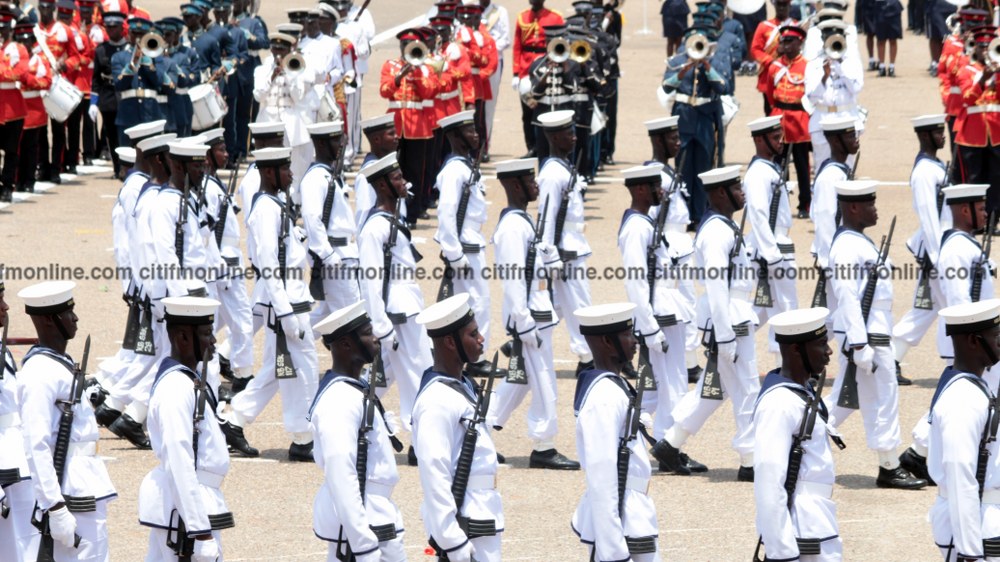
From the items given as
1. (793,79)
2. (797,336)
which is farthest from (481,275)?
(793,79)

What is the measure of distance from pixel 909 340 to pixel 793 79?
18.2 feet

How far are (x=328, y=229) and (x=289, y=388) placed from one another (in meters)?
1.67

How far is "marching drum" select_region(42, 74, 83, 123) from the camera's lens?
59.3ft

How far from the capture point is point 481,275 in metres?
12.1

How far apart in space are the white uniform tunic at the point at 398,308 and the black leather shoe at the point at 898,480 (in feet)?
9.42

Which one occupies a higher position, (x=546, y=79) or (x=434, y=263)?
(x=546, y=79)

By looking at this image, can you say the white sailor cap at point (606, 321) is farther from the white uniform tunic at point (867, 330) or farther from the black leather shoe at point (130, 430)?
the black leather shoe at point (130, 430)

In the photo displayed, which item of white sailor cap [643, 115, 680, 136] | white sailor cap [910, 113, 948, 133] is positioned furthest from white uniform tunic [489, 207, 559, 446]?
white sailor cap [910, 113, 948, 133]

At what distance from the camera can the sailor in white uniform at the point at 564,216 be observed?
1195 centimetres

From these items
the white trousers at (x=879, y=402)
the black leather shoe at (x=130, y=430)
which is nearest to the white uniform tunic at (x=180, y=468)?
the black leather shoe at (x=130, y=430)

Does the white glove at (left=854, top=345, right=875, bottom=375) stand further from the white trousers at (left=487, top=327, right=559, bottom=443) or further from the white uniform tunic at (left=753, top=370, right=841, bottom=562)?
the white uniform tunic at (left=753, top=370, right=841, bottom=562)

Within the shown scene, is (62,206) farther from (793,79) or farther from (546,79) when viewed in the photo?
(793,79)

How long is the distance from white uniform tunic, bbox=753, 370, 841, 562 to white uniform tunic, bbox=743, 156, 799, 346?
16.4 feet

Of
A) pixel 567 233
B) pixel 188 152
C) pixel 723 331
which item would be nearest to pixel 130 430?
pixel 188 152
